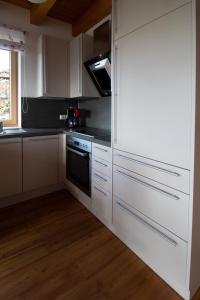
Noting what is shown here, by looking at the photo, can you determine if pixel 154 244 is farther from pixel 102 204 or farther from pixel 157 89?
pixel 157 89

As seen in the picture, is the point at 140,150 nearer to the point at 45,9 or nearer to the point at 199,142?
the point at 199,142

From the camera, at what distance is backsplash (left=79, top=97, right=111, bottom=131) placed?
8.99 feet

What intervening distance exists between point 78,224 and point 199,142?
1497mm

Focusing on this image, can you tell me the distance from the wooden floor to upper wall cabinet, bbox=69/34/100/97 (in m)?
1.57

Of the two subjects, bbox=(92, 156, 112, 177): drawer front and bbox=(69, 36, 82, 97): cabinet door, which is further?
bbox=(69, 36, 82, 97): cabinet door

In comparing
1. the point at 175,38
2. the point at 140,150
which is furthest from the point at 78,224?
the point at 175,38

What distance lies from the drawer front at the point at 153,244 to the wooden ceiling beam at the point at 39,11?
2308mm

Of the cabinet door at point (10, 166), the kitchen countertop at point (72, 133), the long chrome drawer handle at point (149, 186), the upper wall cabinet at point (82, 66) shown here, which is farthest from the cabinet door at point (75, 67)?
the long chrome drawer handle at point (149, 186)

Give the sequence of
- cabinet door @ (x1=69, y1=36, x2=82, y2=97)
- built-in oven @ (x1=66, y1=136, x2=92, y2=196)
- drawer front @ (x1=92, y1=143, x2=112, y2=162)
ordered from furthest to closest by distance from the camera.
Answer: cabinet door @ (x1=69, y1=36, x2=82, y2=97) → built-in oven @ (x1=66, y1=136, x2=92, y2=196) → drawer front @ (x1=92, y1=143, x2=112, y2=162)

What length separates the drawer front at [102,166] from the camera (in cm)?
192

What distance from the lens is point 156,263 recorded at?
4.76 ft

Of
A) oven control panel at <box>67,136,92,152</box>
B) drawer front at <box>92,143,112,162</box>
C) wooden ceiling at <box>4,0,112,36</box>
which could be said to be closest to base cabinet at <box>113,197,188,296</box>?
drawer front at <box>92,143,112,162</box>

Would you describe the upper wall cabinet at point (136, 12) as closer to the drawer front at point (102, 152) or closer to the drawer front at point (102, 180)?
the drawer front at point (102, 152)

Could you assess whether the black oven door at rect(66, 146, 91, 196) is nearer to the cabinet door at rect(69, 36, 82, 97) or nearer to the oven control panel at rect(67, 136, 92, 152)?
the oven control panel at rect(67, 136, 92, 152)
